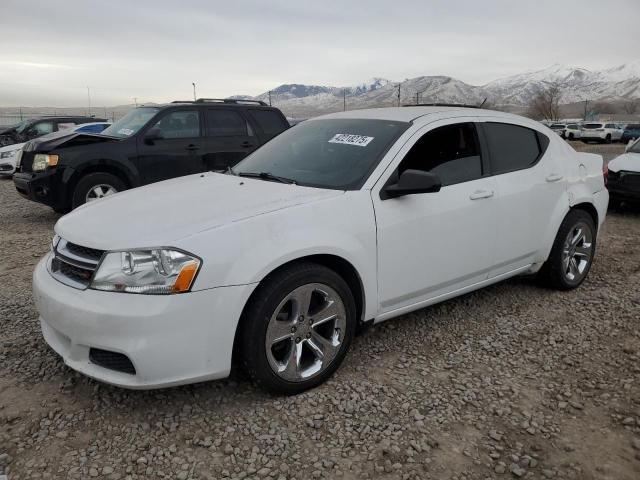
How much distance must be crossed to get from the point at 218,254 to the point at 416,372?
4.92 ft

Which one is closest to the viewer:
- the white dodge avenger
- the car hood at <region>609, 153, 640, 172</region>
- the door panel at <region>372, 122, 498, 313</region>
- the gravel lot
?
the gravel lot

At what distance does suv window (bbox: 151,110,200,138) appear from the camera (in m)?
7.43

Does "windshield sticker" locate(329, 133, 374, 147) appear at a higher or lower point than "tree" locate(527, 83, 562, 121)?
lower

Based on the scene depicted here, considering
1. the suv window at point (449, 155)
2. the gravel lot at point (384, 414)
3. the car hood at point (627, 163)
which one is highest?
the suv window at point (449, 155)

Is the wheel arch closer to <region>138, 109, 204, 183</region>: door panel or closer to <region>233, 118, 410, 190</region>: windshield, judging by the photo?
<region>233, 118, 410, 190</region>: windshield

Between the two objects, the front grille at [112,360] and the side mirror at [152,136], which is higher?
the side mirror at [152,136]

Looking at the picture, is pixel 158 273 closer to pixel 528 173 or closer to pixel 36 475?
pixel 36 475

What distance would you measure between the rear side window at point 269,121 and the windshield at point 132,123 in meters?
1.53

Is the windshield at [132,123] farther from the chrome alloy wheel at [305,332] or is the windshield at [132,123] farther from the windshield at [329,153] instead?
the chrome alloy wheel at [305,332]

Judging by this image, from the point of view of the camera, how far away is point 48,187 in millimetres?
6922

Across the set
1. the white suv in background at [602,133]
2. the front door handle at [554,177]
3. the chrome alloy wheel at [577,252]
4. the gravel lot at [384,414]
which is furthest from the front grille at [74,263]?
the white suv in background at [602,133]

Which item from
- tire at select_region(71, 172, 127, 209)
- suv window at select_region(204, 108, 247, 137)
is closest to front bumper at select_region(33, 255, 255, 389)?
tire at select_region(71, 172, 127, 209)

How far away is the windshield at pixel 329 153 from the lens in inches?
127

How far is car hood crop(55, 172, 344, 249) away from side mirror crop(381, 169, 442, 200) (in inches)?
12.5
